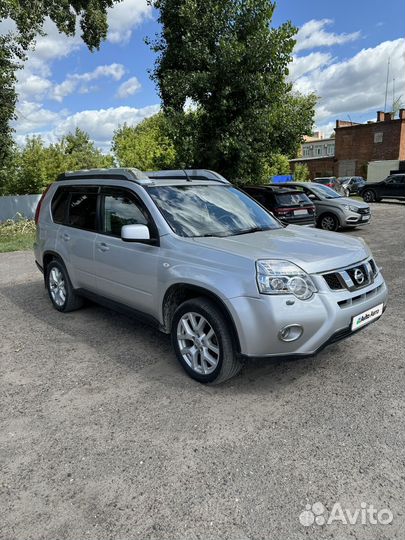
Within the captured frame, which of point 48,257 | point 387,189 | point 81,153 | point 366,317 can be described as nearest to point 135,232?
point 366,317

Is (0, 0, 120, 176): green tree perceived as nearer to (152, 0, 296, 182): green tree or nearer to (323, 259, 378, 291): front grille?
(152, 0, 296, 182): green tree

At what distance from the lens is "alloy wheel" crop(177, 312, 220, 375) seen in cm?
342

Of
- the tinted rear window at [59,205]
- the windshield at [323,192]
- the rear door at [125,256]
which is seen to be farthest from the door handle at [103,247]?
the windshield at [323,192]

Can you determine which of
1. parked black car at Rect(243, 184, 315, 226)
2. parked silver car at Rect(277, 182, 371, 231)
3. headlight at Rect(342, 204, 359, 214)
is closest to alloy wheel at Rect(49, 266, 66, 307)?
parked black car at Rect(243, 184, 315, 226)

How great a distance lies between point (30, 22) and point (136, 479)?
15.2 meters

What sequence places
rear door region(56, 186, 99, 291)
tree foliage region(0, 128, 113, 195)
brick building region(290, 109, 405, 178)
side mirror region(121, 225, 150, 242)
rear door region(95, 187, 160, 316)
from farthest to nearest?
brick building region(290, 109, 405, 178) < tree foliage region(0, 128, 113, 195) < rear door region(56, 186, 99, 291) < rear door region(95, 187, 160, 316) < side mirror region(121, 225, 150, 242)

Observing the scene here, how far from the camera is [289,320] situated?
120 inches

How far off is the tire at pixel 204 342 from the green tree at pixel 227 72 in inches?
368

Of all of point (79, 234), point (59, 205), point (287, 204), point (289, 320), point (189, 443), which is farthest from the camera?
point (287, 204)

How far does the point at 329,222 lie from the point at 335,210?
17.9 inches

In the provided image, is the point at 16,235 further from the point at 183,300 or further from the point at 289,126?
the point at 183,300

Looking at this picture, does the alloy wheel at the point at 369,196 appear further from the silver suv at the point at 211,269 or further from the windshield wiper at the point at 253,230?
the windshield wiper at the point at 253,230

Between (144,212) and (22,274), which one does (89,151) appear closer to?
(22,274)

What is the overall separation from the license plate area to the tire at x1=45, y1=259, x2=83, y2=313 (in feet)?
11.5
